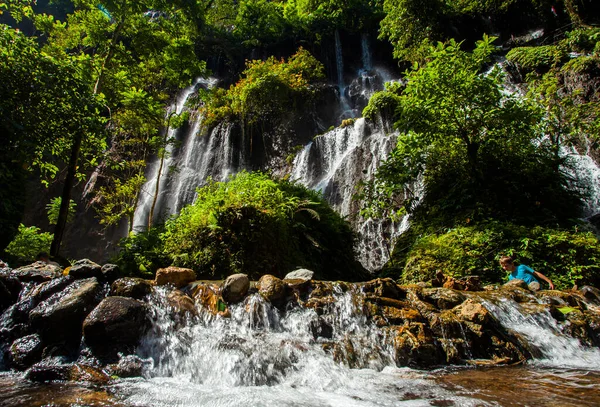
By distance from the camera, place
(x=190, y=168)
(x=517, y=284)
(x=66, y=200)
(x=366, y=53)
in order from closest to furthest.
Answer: (x=517, y=284), (x=66, y=200), (x=190, y=168), (x=366, y=53)

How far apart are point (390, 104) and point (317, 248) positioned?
10.4 metres

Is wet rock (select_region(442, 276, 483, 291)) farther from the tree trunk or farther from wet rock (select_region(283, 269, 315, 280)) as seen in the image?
the tree trunk

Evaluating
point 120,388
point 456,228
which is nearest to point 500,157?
point 456,228

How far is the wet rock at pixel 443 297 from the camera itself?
4.92 metres

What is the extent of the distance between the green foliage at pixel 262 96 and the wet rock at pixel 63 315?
1676 centimetres

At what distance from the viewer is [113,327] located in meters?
3.78

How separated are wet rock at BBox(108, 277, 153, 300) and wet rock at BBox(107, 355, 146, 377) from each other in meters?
1.07

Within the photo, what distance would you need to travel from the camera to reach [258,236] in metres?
6.79

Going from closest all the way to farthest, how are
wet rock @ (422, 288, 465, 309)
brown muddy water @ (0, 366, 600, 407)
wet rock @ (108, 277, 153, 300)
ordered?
brown muddy water @ (0, 366, 600, 407)
wet rock @ (108, 277, 153, 300)
wet rock @ (422, 288, 465, 309)

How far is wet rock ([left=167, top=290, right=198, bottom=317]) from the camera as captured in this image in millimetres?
4465

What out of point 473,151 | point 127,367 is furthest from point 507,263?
point 127,367

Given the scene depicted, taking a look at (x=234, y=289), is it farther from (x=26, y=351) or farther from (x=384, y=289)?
(x=26, y=351)

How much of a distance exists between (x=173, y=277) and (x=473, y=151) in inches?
306

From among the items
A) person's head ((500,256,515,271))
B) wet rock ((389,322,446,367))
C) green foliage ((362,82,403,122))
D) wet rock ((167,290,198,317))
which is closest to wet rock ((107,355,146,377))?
wet rock ((167,290,198,317))
